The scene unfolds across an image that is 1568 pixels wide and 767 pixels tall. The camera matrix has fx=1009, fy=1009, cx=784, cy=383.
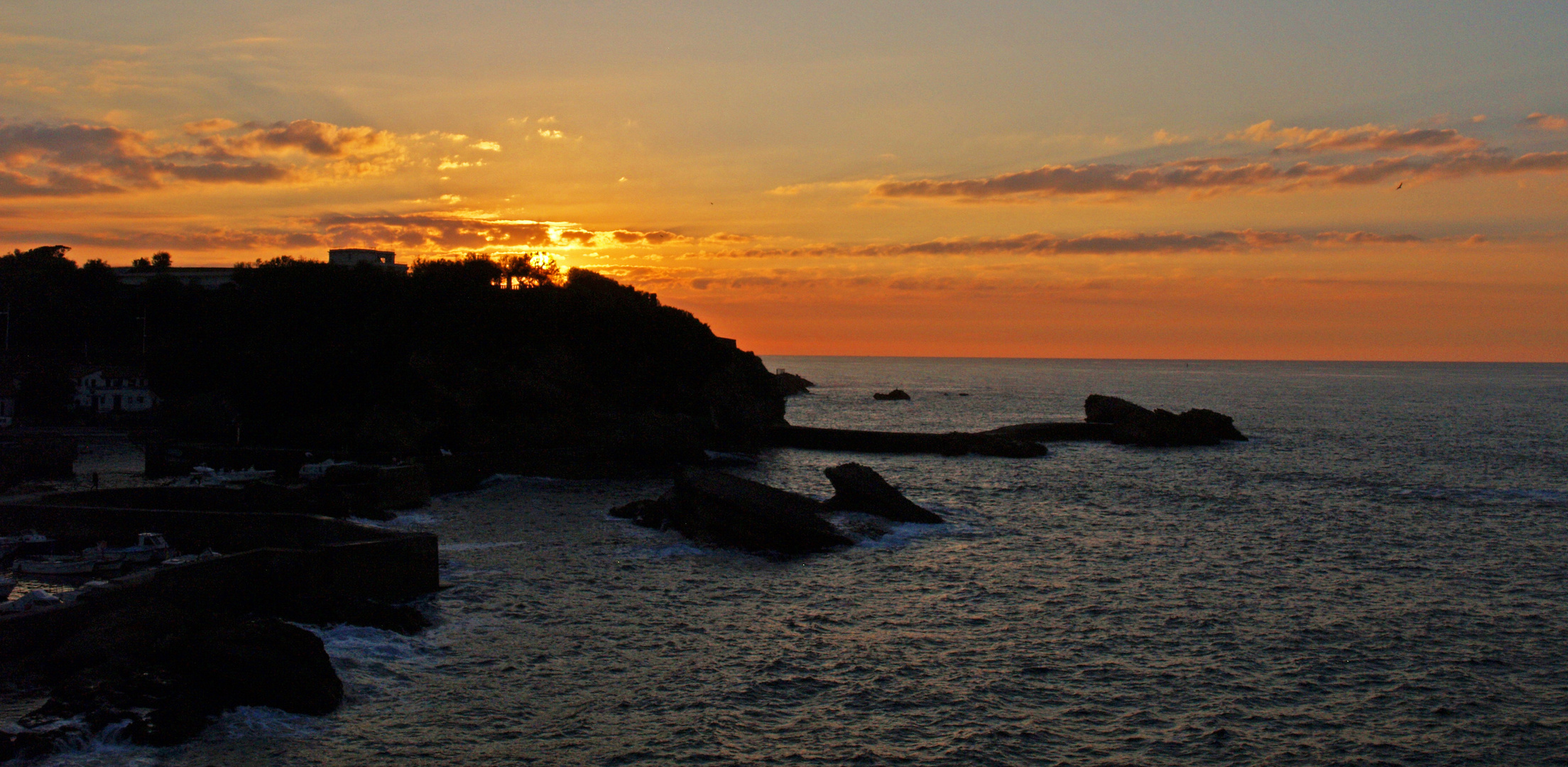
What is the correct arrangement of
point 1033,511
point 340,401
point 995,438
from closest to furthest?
1. point 1033,511
2. point 340,401
3. point 995,438

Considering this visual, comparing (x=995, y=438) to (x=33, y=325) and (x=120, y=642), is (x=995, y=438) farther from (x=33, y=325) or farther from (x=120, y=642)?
(x=33, y=325)

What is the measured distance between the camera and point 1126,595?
113 ft

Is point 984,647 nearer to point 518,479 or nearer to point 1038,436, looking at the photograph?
point 518,479

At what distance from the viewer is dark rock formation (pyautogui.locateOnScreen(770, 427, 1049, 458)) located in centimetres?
8388

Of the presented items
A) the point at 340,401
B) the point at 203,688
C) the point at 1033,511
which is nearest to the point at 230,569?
the point at 203,688

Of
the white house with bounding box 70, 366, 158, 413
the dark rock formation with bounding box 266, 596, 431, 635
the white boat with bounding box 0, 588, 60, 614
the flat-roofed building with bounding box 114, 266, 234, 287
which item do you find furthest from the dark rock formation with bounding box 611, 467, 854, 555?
the flat-roofed building with bounding box 114, 266, 234, 287

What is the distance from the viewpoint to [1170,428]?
306 ft

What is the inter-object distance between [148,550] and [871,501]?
29.7 m

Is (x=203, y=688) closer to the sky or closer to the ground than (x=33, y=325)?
closer to the ground

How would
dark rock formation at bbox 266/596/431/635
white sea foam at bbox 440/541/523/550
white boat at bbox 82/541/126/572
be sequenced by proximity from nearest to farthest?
1. dark rock formation at bbox 266/596/431/635
2. white boat at bbox 82/541/126/572
3. white sea foam at bbox 440/541/523/550

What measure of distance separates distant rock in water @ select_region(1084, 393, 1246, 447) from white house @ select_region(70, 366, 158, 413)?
8863 centimetres

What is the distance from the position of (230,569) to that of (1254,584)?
1307 inches

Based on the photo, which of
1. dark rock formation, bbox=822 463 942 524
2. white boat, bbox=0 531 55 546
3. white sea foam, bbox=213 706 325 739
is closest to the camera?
white sea foam, bbox=213 706 325 739

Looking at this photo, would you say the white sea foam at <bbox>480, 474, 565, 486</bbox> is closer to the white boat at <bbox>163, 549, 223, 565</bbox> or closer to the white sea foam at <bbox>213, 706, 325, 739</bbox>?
the white boat at <bbox>163, 549, 223, 565</bbox>
